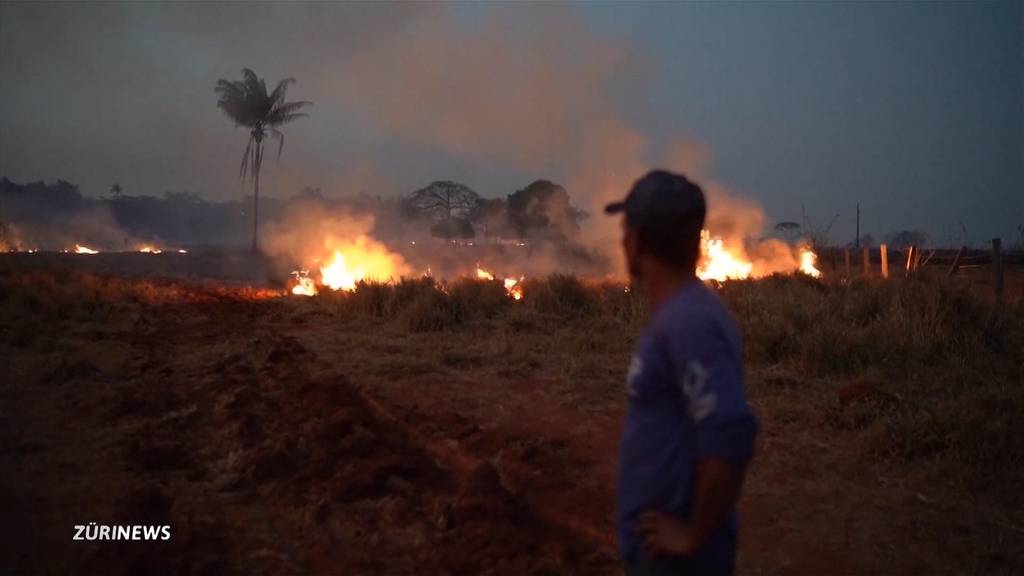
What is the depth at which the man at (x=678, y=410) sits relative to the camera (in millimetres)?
1716

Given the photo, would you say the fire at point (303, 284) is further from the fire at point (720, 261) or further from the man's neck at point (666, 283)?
the man's neck at point (666, 283)

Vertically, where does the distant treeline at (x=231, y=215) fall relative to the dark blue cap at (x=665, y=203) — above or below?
above

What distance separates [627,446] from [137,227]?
61.9 metres

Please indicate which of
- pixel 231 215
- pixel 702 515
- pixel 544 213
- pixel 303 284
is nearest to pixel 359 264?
pixel 303 284

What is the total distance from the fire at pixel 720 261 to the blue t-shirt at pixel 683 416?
20.7 metres

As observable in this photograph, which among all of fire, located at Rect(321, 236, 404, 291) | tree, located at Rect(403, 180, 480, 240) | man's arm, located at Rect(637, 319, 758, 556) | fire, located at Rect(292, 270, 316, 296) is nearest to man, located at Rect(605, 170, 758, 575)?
man's arm, located at Rect(637, 319, 758, 556)

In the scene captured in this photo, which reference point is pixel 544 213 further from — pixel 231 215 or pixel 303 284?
pixel 231 215

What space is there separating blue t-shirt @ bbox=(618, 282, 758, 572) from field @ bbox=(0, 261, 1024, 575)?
2.21 meters

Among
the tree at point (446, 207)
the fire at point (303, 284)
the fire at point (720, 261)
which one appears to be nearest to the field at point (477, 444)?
the fire at point (303, 284)

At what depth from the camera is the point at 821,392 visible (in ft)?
25.0

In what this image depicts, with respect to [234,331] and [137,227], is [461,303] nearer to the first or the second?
[234,331]

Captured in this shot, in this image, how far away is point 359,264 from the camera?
78.6 ft

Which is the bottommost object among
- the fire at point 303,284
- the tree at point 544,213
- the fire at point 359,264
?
the fire at point 303,284

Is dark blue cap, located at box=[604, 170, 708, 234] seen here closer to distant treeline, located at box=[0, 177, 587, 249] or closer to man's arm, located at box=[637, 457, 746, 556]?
man's arm, located at box=[637, 457, 746, 556]
